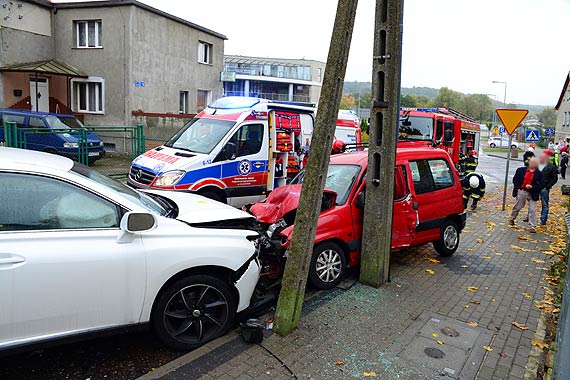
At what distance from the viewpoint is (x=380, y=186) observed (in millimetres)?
5840

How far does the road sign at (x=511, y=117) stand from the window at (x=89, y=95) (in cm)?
1676

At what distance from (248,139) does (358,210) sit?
13.5 feet

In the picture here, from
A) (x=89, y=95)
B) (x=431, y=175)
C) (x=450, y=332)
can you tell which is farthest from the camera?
(x=89, y=95)

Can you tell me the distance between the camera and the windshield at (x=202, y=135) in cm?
940

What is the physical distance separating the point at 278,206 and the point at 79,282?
3039mm

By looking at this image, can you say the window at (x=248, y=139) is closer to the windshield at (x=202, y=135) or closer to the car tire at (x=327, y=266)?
the windshield at (x=202, y=135)

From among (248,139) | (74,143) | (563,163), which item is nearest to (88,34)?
(74,143)

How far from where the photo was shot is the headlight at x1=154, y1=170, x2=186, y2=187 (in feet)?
28.2

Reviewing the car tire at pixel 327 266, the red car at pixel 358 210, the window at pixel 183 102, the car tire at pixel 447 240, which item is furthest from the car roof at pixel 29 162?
the window at pixel 183 102

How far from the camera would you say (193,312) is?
419cm

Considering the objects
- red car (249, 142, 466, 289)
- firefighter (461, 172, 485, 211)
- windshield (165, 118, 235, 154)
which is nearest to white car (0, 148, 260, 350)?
red car (249, 142, 466, 289)

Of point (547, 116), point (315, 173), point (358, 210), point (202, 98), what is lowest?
point (358, 210)

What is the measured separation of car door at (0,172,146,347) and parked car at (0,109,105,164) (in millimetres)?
10472

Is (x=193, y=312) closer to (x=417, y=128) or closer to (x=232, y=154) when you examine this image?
(x=232, y=154)
